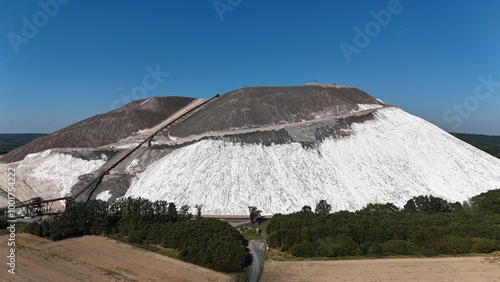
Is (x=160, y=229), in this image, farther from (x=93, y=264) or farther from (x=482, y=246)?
(x=482, y=246)

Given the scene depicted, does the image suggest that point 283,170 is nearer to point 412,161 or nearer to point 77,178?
point 412,161

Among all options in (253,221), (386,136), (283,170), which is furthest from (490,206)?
(253,221)

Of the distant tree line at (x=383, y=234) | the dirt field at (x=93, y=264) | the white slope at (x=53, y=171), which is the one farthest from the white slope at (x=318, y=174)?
the dirt field at (x=93, y=264)

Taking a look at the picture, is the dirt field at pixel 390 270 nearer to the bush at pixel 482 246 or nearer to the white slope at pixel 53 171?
the bush at pixel 482 246

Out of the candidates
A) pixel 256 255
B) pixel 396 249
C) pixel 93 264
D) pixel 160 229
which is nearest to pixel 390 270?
pixel 396 249

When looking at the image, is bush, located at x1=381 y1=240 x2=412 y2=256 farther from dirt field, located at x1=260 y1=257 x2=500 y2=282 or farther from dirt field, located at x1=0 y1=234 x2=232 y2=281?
dirt field, located at x1=0 y1=234 x2=232 y2=281
